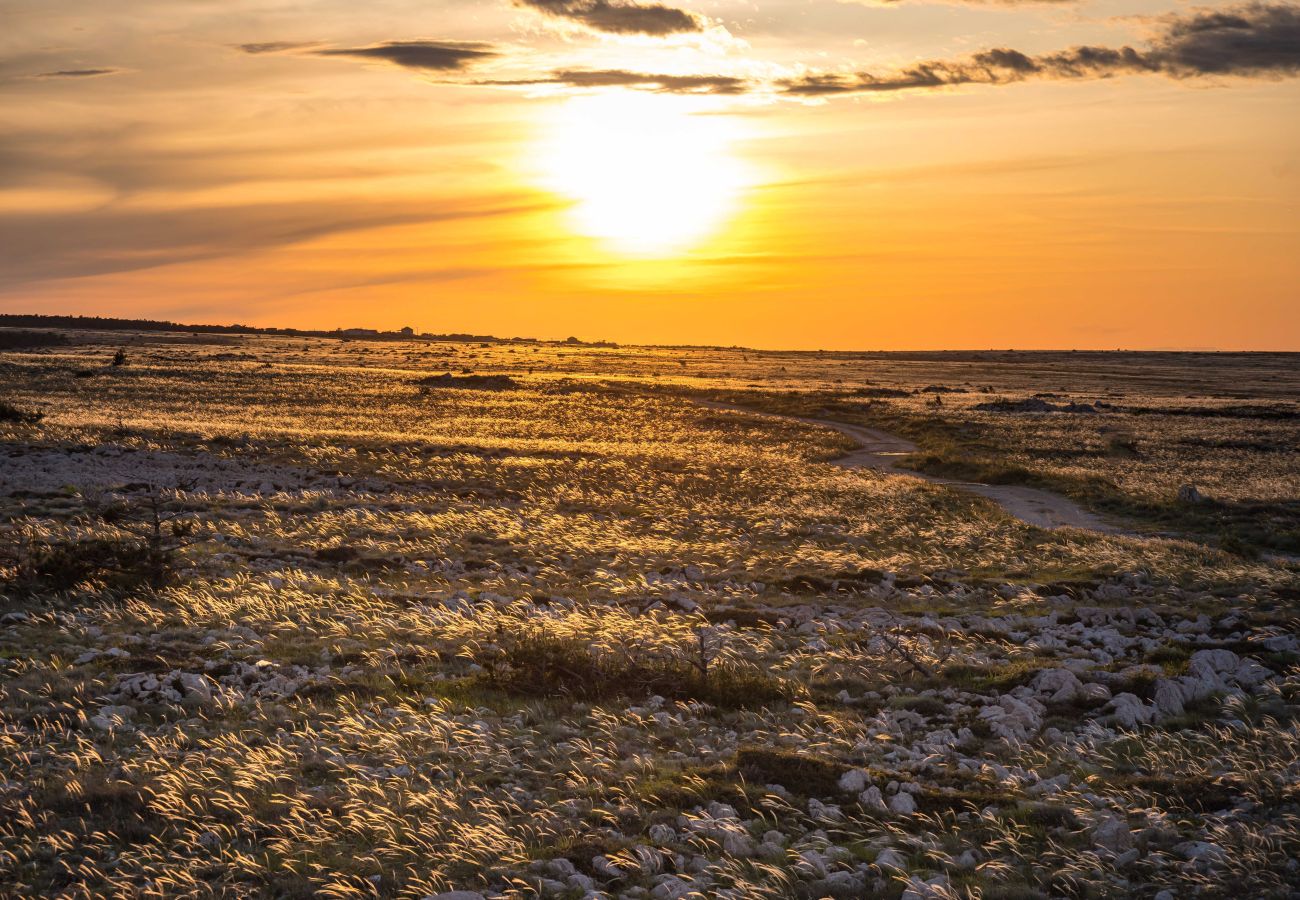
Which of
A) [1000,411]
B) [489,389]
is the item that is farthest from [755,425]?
[489,389]

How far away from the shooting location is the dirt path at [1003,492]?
32562 mm

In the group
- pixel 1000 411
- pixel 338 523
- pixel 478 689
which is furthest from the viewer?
pixel 1000 411

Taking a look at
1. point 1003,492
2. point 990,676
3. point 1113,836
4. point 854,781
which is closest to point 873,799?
point 854,781

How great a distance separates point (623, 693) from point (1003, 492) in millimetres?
30932

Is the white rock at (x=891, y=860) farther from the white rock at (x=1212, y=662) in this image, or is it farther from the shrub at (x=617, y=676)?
the white rock at (x=1212, y=662)

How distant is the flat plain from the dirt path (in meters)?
1.50

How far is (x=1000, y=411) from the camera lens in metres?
83.2

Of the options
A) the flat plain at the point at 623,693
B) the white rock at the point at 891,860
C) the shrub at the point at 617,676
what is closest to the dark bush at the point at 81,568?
the flat plain at the point at 623,693

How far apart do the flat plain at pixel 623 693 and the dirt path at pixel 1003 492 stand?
1.50 m

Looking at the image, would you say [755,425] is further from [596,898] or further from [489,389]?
[596,898]

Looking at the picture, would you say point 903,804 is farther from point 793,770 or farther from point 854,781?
point 793,770

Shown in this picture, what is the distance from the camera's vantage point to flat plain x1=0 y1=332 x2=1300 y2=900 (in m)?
8.08

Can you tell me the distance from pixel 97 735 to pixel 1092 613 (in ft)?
49.6

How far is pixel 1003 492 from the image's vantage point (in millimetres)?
39781
